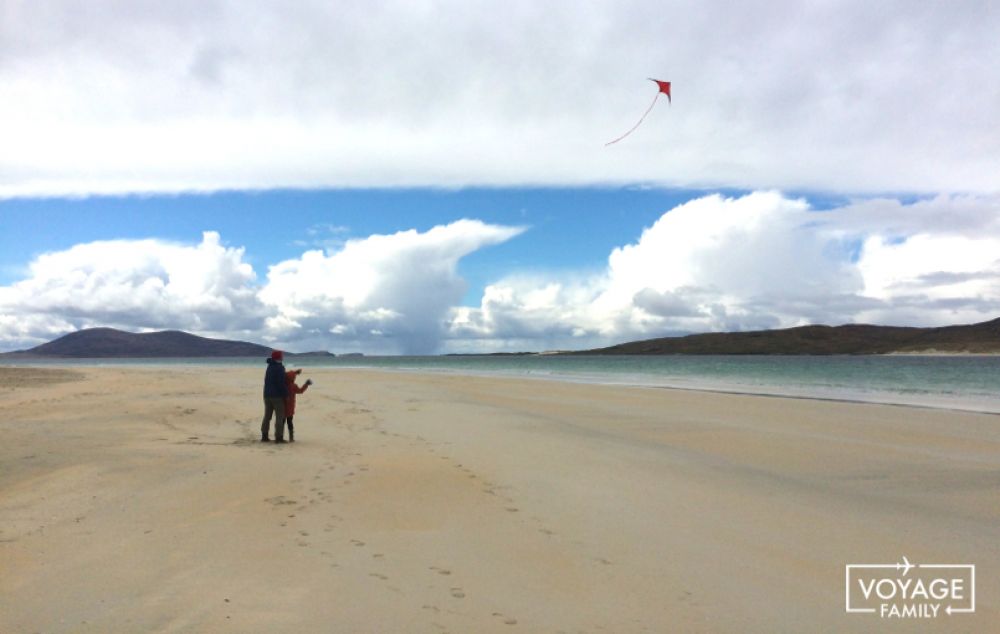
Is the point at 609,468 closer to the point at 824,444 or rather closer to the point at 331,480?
the point at 331,480

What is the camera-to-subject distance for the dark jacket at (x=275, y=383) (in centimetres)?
1423

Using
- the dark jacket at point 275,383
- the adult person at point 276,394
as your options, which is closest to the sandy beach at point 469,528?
the adult person at point 276,394

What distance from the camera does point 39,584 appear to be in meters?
5.45

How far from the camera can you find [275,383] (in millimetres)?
14234

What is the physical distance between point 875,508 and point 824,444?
6.66 meters

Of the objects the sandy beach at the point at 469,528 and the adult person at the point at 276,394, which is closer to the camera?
the sandy beach at the point at 469,528

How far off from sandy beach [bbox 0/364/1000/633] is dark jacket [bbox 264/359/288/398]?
114 cm

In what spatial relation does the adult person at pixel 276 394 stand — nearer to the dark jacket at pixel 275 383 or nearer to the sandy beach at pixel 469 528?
the dark jacket at pixel 275 383

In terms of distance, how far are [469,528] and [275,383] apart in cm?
819

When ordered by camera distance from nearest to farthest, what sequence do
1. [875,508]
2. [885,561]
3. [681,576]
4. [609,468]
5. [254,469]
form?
1. [681,576]
2. [885,561]
3. [875,508]
4. [254,469]
5. [609,468]

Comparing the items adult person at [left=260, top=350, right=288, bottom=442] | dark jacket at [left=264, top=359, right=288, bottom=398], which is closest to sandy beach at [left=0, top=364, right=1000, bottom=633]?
adult person at [left=260, top=350, right=288, bottom=442]

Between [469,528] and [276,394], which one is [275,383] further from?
[469,528]

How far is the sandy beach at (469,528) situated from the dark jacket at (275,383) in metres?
1.14

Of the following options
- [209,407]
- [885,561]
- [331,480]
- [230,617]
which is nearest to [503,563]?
[230,617]
